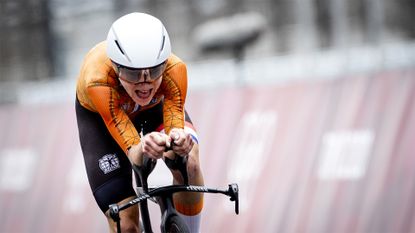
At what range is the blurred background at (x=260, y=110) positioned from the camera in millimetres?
9672

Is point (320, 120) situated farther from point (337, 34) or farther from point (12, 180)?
point (12, 180)

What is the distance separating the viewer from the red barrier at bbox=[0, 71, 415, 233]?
31.1ft

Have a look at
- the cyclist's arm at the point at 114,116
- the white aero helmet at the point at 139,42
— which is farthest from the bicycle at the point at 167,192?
the white aero helmet at the point at 139,42

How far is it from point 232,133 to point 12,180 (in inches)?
138

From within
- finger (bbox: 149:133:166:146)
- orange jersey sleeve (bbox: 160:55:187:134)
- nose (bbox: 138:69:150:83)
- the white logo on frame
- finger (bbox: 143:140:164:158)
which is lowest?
the white logo on frame

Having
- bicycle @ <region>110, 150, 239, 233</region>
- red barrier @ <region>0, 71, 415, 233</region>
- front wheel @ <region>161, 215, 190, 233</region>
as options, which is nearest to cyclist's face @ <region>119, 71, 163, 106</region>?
bicycle @ <region>110, 150, 239, 233</region>

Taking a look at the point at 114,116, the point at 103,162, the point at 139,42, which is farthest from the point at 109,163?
the point at 139,42

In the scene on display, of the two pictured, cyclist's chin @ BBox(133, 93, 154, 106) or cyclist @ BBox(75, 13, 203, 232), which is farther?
cyclist's chin @ BBox(133, 93, 154, 106)

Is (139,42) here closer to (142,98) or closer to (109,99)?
(142,98)

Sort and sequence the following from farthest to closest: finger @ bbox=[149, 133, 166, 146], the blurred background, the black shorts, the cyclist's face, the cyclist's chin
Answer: the blurred background < the black shorts < the cyclist's chin < the cyclist's face < finger @ bbox=[149, 133, 166, 146]

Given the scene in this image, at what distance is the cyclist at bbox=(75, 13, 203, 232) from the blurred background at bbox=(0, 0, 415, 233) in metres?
2.57

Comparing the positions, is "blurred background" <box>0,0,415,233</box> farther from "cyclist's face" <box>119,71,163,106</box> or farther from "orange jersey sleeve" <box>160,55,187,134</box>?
"cyclist's face" <box>119,71,163,106</box>

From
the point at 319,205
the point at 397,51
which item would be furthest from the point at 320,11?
the point at 319,205

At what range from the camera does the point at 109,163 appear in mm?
7355
